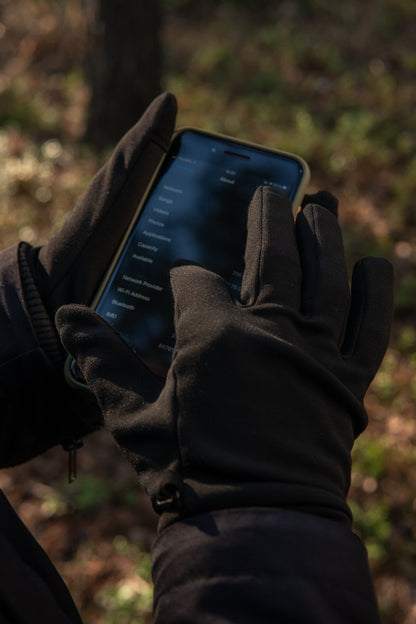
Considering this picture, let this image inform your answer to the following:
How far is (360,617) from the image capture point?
1033 millimetres

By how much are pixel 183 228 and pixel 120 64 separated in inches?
122

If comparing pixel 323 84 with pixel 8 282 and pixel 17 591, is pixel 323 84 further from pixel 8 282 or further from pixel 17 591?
pixel 17 591

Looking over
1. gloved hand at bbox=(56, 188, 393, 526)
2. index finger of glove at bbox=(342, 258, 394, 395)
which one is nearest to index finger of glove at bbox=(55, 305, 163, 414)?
gloved hand at bbox=(56, 188, 393, 526)

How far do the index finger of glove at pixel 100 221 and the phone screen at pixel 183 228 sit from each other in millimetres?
59

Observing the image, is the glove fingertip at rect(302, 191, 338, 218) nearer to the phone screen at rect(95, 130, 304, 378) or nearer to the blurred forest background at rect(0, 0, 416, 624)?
the phone screen at rect(95, 130, 304, 378)

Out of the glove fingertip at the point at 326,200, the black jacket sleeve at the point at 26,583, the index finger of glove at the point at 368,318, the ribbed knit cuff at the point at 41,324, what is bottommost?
the black jacket sleeve at the point at 26,583

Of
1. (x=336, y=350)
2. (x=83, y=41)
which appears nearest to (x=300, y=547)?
(x=336, y=350)

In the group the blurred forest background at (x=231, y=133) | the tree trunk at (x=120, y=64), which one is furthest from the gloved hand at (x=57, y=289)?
the tree trunk at (x=120, y=64)

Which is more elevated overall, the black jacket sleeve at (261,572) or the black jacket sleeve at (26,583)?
the black jacket sleeve at (261,572)

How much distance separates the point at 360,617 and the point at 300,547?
172 mm

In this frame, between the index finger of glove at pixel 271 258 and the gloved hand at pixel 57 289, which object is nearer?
the index finger of glove at pixel 271 258

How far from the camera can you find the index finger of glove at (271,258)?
1.33 meters

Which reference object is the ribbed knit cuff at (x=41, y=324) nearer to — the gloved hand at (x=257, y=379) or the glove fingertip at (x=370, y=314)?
the gloved hand at (x=257, y=379)

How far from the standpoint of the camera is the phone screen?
1.65 m
